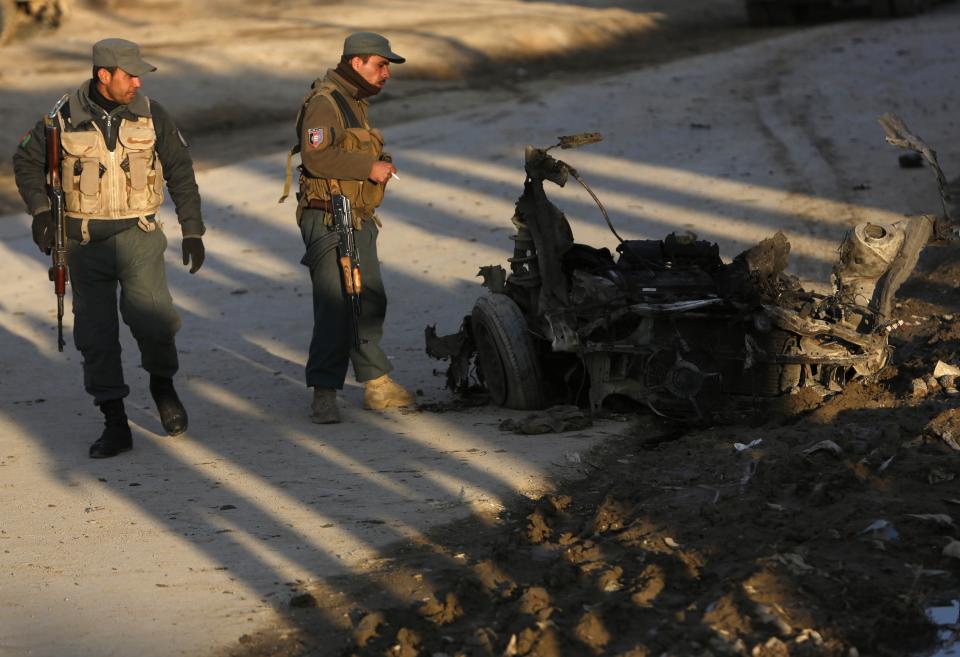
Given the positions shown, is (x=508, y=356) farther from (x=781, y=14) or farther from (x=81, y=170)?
(x=781, y=14)

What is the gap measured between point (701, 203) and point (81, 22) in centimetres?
1550

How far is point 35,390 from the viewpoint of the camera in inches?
353

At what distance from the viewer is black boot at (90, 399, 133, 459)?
281 inches

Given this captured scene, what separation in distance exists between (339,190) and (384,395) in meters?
1.11

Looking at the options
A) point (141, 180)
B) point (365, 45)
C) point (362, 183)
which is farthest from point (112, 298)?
point (365, 45)

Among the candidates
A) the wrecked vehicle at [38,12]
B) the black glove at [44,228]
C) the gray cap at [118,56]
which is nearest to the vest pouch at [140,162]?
the gray cap at [118,56]

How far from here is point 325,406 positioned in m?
7.62

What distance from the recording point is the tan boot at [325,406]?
25.0ft

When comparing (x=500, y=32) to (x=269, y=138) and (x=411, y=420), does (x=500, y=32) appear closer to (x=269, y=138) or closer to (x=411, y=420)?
(x=269, y=138)

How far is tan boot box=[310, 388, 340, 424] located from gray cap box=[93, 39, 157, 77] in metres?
1.81

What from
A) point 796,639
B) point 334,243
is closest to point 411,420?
point 334,243

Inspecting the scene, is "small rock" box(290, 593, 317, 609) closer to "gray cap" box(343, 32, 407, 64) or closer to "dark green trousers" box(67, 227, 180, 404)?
"dark green trousers" box(67, 227, 180, 404)

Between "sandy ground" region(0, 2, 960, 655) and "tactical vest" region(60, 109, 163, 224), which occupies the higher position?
"tactical vest" region(60, 109, 163, 224)

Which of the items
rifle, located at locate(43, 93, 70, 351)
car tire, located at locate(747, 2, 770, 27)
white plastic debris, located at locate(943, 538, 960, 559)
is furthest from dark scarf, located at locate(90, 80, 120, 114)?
car tire, located at locate(747, 2, 770, 27)
